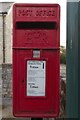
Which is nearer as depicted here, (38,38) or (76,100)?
(38,38)

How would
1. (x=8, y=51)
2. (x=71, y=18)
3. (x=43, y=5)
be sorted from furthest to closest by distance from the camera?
(x=8, y=51) → (x=71, y=18) → (x=43, y=5)

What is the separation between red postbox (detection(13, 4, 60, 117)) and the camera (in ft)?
13.0

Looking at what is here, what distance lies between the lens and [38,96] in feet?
13.3

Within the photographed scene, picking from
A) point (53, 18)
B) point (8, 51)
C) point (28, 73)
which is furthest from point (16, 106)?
point (8, 51)

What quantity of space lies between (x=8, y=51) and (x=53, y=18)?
292cm

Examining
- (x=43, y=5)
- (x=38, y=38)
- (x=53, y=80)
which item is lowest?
(x=53, y=80)

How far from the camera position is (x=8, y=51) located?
22.2ft

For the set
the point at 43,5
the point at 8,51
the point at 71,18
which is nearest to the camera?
the point at 43,5

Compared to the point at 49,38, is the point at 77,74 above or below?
below

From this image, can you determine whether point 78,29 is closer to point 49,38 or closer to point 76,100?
point 49,38

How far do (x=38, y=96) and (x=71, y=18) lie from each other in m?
1.01

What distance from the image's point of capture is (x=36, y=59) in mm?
4012

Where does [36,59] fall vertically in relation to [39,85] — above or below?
above

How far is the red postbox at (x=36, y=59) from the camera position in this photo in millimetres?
3967
